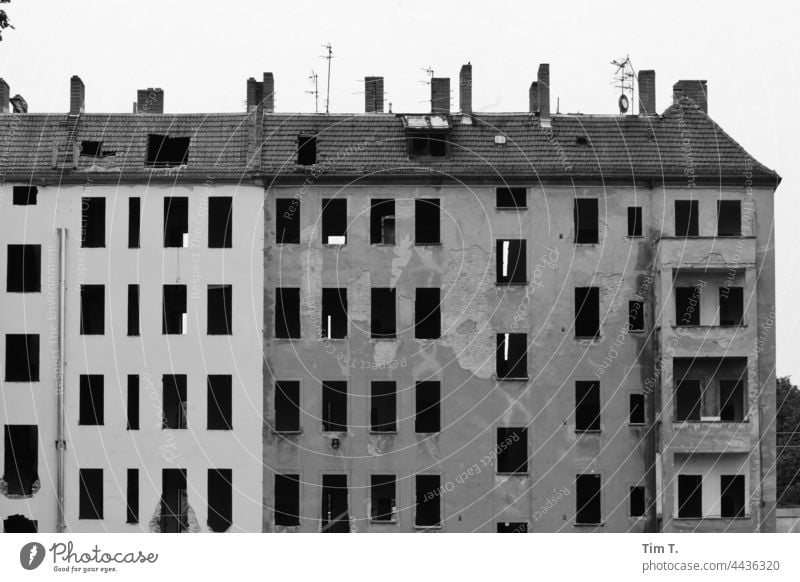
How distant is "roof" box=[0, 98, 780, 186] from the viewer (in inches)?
1391

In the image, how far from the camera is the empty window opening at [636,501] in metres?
34.0

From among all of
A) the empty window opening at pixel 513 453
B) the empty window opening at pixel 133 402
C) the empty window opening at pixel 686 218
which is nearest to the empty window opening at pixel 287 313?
the empty window opening at pixel 133 402

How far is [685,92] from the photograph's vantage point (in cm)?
3750

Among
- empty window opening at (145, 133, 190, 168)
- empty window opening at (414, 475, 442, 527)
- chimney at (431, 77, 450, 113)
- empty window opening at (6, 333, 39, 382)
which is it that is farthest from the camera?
chimney at (431, 77, 450, 113)

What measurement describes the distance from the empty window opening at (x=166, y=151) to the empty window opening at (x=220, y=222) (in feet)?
5.56

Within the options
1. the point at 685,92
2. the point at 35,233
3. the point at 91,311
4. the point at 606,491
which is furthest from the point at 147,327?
the point at 685,92

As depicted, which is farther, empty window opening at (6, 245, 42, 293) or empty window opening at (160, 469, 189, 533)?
empty window opening at (6, 245, 42, 293)

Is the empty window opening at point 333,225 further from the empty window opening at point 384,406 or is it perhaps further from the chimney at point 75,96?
the chimney at point 75,96

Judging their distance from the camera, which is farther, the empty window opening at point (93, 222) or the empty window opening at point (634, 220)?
the empty window opening at point (634, 220)

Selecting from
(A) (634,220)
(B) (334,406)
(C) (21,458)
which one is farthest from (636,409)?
(C) (21,458)

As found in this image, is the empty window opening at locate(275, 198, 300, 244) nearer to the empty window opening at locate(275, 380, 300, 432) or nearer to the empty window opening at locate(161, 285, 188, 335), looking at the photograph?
the empty window opening at locate(161, 285, 188, 335)

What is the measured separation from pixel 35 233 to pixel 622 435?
1662 cm

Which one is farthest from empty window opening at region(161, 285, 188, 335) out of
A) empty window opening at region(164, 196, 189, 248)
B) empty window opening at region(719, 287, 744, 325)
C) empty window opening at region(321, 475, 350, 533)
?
empty window opening at region(719, 287, 744, 325)

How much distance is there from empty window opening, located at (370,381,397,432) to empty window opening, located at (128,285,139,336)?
259 inches
